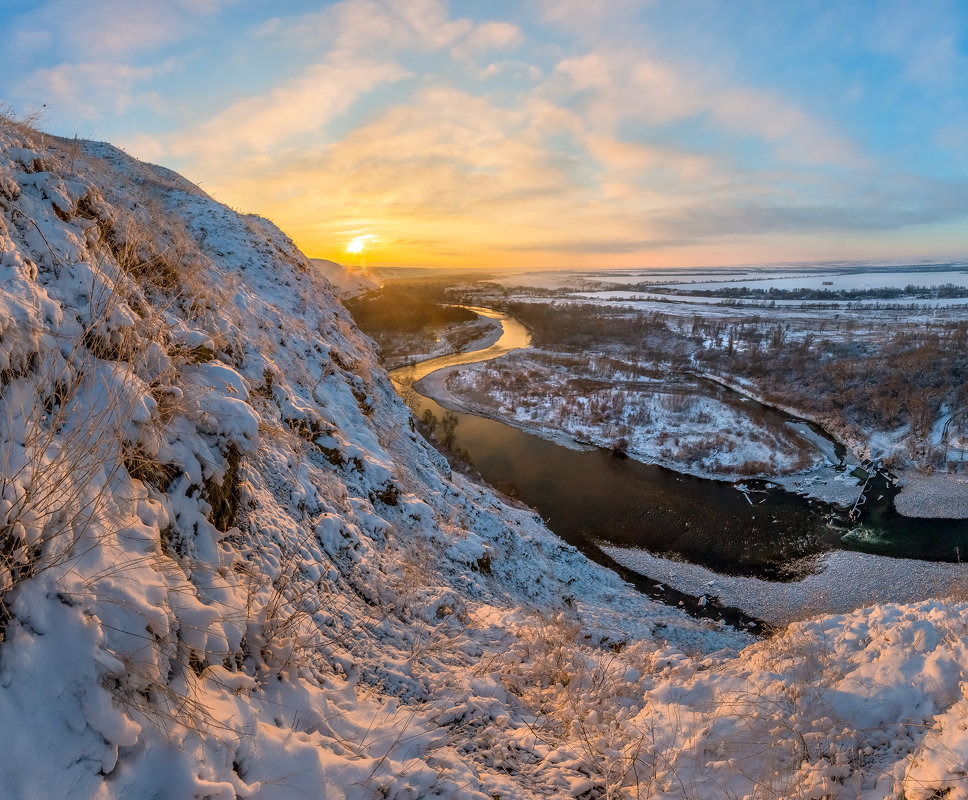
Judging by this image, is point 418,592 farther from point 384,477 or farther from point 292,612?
point 384,477

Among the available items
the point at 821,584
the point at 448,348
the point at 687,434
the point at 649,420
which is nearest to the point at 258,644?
the point at 821,584

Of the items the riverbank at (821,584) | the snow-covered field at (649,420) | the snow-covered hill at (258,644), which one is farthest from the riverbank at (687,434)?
the snow-covered hill at (258,644)

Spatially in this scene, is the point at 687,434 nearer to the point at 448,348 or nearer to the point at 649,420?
the point at 649,420

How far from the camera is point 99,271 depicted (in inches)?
205

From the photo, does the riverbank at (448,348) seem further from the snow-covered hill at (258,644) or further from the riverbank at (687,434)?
the snow-covered hill at (258,644)

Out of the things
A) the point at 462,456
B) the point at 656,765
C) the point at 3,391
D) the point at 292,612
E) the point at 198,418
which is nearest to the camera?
the point at 3,391

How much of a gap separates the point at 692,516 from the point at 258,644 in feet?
76.0

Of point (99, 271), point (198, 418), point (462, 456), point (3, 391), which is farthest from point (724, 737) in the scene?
point (462, 456)

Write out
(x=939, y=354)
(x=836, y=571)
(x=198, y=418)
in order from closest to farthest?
(x=198, y=418) < (x=836, y=571) < (x=939, y=354)

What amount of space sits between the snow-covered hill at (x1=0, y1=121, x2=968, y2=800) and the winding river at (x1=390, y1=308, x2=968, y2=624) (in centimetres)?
1312

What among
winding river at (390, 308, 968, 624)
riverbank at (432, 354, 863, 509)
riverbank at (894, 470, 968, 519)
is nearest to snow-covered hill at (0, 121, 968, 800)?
winding river at (390, 308, 968, 624)

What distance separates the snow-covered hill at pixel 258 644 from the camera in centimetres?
250

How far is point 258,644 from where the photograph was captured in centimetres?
375

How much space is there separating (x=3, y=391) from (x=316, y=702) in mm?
3166
